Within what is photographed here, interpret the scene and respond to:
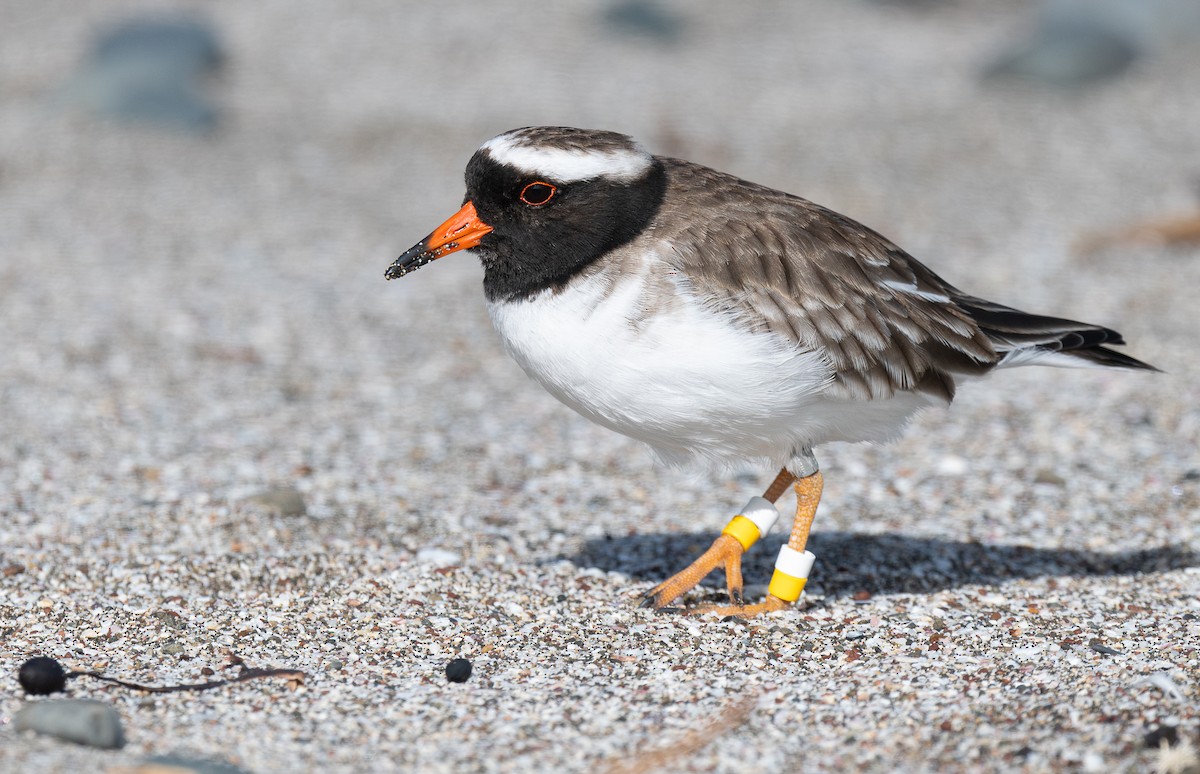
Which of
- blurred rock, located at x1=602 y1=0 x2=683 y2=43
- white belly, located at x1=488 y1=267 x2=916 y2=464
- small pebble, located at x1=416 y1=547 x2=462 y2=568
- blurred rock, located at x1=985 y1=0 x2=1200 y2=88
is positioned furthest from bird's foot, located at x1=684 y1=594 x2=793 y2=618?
blurred rock, located at x1=602 y1=0 x2=683 y2=43

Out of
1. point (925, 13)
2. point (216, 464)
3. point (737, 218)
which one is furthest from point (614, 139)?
point (925, 13)

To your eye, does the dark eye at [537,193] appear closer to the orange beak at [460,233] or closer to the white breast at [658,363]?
the orange beak at [460,233]

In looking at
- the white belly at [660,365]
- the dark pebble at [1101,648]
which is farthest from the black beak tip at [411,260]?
the dark pebble at [1101,648]

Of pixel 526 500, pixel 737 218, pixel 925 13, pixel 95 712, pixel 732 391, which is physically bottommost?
pixel 95 712

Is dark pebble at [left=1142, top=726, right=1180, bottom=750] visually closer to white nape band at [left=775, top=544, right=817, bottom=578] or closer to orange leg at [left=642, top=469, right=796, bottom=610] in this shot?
white nape band at [left=775, top=544, right=817, bottom=578]

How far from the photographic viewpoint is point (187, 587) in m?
5.14

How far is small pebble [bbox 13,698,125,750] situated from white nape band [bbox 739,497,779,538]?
7.98ft

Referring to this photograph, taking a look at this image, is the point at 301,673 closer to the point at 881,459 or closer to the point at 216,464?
the point at 216,464

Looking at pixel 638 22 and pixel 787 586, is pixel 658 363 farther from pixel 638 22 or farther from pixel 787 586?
pixel 638 22

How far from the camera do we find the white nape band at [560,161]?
15.4ft

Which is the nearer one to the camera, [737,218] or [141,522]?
[737,218]

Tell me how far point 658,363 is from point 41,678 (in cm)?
216

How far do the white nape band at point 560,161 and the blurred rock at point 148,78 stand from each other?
8444mm

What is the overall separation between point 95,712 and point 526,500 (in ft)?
9.68
